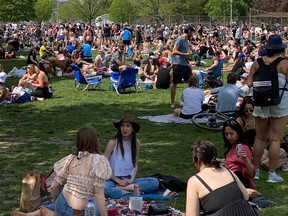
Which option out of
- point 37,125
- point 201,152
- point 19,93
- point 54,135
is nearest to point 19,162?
point 54,135

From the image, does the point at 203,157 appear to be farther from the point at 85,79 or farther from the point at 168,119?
the point at 85,79

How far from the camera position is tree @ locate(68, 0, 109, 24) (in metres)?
73.1

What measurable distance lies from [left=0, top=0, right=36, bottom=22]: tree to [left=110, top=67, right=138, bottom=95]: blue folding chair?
1351 inches

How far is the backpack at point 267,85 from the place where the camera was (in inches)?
277

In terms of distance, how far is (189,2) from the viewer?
68750 millimetres

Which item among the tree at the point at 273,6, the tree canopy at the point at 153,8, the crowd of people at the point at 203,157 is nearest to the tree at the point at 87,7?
the tree canopy at the point at 153,8

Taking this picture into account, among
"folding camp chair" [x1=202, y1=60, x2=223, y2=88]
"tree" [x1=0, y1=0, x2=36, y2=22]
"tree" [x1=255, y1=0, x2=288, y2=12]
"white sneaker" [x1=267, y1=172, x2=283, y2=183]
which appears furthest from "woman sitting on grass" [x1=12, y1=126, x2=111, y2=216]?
"tree" [x1=255, y1=0, x2=288, y2=12]

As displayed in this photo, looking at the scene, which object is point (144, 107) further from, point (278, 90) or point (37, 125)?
point (278, 90)

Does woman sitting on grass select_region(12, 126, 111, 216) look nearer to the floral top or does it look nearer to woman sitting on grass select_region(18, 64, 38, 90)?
the floral top

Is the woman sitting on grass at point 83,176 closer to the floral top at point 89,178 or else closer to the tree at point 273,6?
the floral top at point 89,178

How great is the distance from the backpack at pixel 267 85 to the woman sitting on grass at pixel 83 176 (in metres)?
2.66

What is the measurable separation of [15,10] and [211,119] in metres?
41.6

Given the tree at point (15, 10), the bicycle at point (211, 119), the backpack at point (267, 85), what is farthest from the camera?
the tree at point (15, 10)

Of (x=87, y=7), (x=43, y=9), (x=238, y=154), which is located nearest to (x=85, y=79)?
(x=238, y=154)
